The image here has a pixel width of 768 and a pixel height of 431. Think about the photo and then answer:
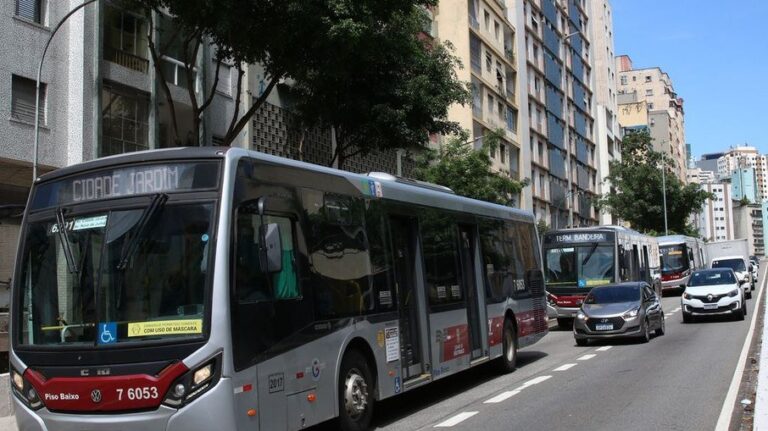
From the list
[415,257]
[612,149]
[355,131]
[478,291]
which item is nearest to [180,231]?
[415,257]

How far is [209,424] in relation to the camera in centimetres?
647

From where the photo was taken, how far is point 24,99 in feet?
58.6

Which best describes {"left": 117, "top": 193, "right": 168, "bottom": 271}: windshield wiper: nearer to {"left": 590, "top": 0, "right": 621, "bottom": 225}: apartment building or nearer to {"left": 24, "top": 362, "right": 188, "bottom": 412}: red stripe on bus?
{"left": 24, "top": 362, "right": 188, "bottom": 412}: red stripe on bus

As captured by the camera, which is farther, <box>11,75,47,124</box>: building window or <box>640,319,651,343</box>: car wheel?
<box>640,319,651,343</box>: car wheel

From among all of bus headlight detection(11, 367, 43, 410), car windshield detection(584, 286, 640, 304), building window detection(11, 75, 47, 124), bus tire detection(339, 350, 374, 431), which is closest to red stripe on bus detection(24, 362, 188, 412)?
bus headlight detection(11, 367, 43, 410)

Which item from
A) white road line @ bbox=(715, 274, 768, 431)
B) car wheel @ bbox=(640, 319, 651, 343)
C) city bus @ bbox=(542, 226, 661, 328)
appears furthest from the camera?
city bus @ bbox=(542, 226, 661, 328)

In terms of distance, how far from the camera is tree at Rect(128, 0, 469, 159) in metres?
15.7

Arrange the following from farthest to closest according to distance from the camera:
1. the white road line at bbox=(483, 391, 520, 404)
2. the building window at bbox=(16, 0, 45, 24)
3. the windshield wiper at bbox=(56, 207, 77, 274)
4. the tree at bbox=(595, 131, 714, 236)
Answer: the tree at bbox=(595, 131, 714, 236) → the building window at bbox=(16, 0, 45, 24) → the white road line at bbox=(483, 391, 520, 404) → the windshield wiper at bbox=(56, 207, 77, 274)

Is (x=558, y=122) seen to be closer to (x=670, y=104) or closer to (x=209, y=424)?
(x=209, y=424)

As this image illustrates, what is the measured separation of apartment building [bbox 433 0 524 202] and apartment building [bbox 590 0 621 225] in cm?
2927

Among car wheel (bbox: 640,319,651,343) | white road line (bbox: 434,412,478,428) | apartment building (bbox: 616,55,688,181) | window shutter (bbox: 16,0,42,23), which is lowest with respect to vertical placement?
white road line (bbox: 434,412,478,428)

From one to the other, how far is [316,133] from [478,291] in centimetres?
1558

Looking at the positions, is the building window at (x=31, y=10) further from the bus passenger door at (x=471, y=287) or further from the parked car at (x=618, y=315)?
the parked car at (x=618, y=315)

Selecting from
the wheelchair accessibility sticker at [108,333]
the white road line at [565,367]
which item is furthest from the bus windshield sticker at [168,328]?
the white road line at [565,367]
